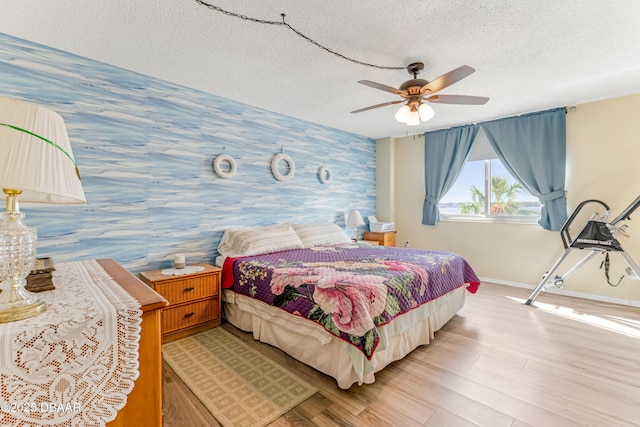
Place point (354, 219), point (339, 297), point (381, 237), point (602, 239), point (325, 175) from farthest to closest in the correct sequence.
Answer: point (381, 237) → point (354, 219) → point (325, 175) → point (602, 239) → point (339, 297)

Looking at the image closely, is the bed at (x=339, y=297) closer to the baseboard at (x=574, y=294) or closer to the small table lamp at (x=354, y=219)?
the small table lamp at (x=354, y=219)

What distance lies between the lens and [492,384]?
185 cm

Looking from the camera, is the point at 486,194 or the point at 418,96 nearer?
the point at 418,96

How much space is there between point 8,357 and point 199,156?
2615 mm

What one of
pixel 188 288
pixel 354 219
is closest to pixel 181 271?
pixel 188 288

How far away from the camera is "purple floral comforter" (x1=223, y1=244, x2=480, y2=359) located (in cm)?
174

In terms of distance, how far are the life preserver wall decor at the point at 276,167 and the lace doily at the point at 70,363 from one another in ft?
9.45

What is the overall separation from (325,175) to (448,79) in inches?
99.2

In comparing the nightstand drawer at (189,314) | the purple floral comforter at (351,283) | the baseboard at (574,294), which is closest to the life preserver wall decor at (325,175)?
the purple floral comforter at (351,283)

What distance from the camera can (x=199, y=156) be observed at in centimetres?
307

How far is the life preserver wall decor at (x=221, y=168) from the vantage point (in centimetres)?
316

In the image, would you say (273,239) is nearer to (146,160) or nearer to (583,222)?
(146,160)

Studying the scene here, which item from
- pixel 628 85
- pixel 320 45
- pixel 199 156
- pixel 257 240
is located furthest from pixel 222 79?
pixel 628 85

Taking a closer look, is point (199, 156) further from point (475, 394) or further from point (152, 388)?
point (475, 394)
